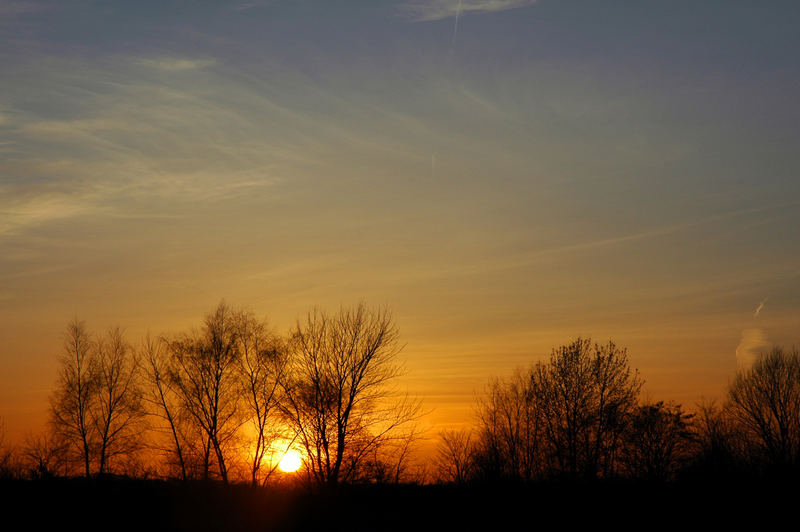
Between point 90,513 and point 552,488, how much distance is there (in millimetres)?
17714

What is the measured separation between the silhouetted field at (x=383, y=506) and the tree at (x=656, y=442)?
34188 mm

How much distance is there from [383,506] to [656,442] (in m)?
45.6

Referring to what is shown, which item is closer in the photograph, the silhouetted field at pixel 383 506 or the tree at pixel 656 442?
the silhouetted field at pixel 383 506

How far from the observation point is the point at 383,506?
2897 centimetres

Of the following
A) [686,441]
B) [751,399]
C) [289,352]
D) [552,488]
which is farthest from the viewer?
[751,399]

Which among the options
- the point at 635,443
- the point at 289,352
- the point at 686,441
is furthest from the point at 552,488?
the point at 686,441

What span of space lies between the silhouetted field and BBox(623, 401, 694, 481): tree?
112 ft

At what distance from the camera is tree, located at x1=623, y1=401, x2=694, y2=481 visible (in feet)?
A: 214

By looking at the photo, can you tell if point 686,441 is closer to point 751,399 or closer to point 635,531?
point 751,399

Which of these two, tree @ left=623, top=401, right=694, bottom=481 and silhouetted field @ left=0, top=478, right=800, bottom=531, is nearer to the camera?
silhouetted field @ left=0, top=478, right=800, bottom=531

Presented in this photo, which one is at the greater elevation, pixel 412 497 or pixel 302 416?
pixel 302 416

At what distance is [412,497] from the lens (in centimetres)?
2991

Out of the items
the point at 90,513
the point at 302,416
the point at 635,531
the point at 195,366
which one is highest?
the point at 195,366

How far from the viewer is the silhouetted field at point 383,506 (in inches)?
1013
